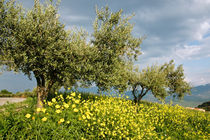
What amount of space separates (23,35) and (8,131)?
967 cm

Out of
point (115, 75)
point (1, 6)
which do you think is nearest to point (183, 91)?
point (115, 75)

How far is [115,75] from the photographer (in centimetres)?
1556

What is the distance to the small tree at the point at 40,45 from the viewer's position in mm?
12188

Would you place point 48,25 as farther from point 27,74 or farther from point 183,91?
point 183,91

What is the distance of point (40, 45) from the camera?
12.6m

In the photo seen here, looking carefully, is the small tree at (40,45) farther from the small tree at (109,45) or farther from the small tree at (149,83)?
the small tree at (149,83)

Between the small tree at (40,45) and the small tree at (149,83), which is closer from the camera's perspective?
the small tree at (40,45)

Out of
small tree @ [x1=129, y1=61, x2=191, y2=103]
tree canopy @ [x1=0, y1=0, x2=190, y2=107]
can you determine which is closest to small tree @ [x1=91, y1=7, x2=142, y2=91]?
tree canopy @ [x1=0, y1=0, x2=190, y2=107]

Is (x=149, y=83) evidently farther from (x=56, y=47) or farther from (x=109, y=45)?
(x=56, y=47)

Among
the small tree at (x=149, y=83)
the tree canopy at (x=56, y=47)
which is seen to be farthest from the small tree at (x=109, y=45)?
the small tree at (x=149, y=83)

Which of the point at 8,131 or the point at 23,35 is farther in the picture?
the point at 23,35

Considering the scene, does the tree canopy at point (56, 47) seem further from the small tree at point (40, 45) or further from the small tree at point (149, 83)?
the small tree at point (149, 83)

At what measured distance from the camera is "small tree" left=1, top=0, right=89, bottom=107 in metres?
12.2

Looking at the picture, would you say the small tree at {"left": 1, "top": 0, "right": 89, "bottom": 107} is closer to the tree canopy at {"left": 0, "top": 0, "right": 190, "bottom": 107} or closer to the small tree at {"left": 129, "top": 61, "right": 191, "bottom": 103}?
the tree canopy at {"left": 0, "top": 0, "right": 190, "bottom": 107}
